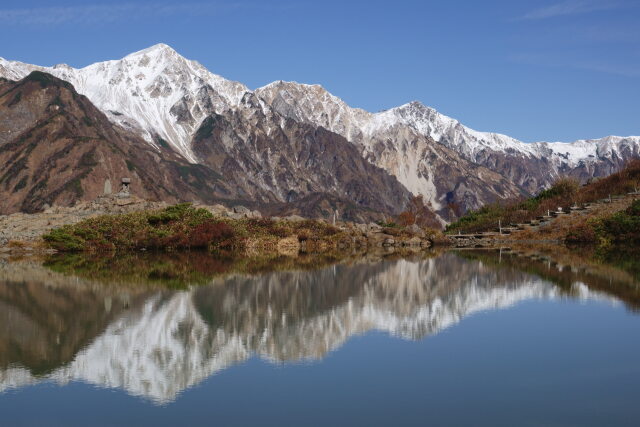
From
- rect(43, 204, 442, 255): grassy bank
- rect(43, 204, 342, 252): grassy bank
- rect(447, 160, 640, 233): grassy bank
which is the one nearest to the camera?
rect(43, 204, 342, 252): grassy bank

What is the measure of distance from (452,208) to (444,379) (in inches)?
4382

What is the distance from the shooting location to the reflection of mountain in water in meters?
13.5

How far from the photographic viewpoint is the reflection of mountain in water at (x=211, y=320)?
13531 millimetres

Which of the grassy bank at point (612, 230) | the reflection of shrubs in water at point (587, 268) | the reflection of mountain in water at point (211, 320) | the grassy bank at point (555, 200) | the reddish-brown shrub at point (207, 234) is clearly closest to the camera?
the reflection of mountain in water at point (211, 320)

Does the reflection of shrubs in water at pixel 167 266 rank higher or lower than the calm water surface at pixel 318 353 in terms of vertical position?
higher

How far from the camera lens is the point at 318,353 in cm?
1477

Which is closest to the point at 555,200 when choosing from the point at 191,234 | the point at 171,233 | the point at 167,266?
the point at 191,234

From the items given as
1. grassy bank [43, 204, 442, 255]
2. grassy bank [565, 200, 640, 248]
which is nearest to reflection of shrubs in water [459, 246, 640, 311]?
grassy bank [565, 200, 640, 248]

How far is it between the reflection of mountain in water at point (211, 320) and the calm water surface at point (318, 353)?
0.07 meters

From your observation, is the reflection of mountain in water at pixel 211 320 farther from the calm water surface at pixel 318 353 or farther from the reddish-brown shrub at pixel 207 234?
the reddish-brown shrub at pixel 207 234

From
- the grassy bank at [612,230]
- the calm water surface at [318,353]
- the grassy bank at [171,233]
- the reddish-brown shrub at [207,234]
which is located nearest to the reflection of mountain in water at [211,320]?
the calm water surface at [318,353]

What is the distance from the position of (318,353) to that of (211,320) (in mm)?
4749

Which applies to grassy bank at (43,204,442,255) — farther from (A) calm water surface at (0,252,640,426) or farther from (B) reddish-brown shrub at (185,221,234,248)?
(A) calm water surface at (0,252,640,426)

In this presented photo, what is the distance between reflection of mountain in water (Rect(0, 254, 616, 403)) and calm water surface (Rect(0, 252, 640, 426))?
0.21ft
